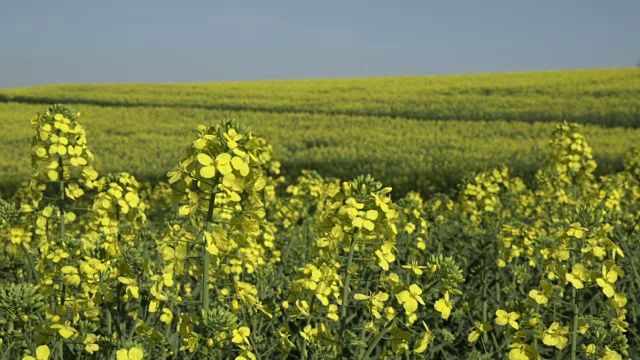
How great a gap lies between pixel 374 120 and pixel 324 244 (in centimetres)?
2072

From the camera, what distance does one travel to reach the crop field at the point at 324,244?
2.31m

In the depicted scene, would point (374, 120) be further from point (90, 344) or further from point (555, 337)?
point (90, 344)

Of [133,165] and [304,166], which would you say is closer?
[304,166]

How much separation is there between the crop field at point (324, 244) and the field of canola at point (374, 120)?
14 centimetres

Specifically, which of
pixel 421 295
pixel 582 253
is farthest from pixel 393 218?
pixel 582 253

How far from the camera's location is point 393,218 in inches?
98.9

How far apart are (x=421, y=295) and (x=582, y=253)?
2.59 feet

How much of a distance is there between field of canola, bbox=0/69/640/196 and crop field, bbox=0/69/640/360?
0.47 feet

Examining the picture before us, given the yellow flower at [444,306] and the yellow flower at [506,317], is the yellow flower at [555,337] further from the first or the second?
the yellow flower at [444,306]

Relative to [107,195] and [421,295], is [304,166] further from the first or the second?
[421,295]

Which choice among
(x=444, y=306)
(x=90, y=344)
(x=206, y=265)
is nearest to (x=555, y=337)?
(x=444, y=306)

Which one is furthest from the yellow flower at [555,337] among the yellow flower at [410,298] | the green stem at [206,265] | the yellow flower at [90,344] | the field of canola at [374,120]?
the field of canola at [374,120]

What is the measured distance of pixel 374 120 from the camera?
22.9 meters

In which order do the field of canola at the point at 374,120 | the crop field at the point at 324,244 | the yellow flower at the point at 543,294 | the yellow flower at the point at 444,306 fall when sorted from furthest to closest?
the field of canola at the point at 374,120
the yellow flower at the point at 543,294
the crop field at the point at 324,244
the yellow flower at the point at 444,306
